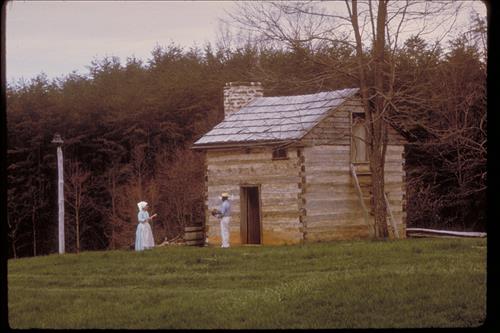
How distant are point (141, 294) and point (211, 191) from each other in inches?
510

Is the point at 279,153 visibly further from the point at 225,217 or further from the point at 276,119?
the point at 225,217

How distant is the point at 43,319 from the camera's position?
14328 millimetres

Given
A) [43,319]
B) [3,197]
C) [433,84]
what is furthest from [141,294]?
[433,84]

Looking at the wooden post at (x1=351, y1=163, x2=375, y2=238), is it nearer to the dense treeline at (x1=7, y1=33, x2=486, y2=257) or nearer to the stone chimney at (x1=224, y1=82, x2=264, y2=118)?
the dense treeline at (x1=7, y1=33, x2=486, y2=257)

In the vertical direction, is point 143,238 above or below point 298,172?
below

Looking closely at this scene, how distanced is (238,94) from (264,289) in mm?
15158

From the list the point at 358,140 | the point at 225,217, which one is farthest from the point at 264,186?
the point at 358,140

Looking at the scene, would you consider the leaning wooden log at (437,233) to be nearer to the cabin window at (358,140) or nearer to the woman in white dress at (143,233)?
the cabin window at (358,140)

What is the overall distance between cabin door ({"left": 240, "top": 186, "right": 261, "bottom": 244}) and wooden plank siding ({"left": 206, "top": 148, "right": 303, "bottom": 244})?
17 centimetres

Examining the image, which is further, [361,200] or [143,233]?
[361,200]

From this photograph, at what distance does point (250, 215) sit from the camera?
2836cm

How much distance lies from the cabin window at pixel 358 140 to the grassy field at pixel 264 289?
6.40 metres

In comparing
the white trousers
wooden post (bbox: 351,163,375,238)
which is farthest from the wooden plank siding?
wooden post (bbox: 351,163,375,238)

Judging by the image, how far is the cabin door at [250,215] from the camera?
91.0 ft
